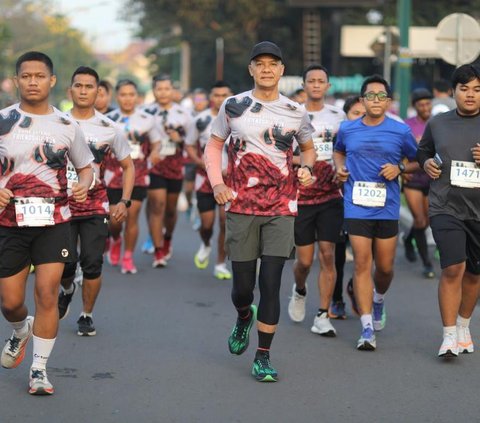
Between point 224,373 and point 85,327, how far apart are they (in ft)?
5.91

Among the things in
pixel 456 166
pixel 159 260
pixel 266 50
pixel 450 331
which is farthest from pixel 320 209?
pixel 159 260

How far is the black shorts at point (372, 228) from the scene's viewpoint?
8.59m

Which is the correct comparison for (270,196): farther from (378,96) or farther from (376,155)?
(378,96)

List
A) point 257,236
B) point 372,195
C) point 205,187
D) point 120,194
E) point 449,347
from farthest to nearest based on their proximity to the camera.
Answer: point 205,187 → point 120,194 → point 372,195 → point 449,347 → point 257,236

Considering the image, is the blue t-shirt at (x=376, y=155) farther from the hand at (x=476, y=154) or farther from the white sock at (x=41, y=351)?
the white sock at (x=41, y=351)

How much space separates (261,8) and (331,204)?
37.3 metres

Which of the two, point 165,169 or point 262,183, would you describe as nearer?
point 262,183

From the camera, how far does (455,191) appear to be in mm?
7988

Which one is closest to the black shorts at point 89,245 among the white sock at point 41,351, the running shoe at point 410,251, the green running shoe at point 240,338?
the green running shoe at point 240,338

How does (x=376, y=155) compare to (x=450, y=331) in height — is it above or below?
above

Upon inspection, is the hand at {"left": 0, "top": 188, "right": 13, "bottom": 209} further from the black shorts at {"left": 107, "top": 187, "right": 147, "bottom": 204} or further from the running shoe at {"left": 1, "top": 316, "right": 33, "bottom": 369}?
the black shorts at {"left": 107, "top": 187, "right": 147, "bottom": 204}

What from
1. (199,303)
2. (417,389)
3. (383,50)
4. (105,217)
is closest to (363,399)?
(417,389)

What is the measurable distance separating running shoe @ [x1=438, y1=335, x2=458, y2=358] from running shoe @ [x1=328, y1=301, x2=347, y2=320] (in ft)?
6.45

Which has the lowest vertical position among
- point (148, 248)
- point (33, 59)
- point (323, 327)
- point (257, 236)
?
point (148, 248)
